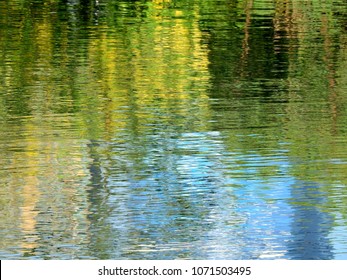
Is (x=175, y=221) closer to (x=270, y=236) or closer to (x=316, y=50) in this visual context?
(x=270, y=236)

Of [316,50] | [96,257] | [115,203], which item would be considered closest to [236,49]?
[316,50]

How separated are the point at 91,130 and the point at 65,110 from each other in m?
0.92

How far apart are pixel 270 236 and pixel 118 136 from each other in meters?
2.86

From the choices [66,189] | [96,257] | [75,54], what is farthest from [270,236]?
[75,54]

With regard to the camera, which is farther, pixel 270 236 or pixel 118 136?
pixel 118 136

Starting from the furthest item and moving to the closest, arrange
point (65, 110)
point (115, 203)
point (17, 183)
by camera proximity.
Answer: point (65, 110) → point (17, 183) → point (115, 203)

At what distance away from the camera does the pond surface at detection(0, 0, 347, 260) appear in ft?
20.3

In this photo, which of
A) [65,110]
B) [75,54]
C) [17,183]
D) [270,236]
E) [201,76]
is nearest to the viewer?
[270,236]

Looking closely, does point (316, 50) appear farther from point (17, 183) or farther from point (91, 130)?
point (17, 183)

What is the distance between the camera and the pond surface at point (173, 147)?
6180mm

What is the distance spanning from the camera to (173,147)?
8.36 metres

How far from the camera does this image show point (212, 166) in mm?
7809

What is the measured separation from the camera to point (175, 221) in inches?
255
